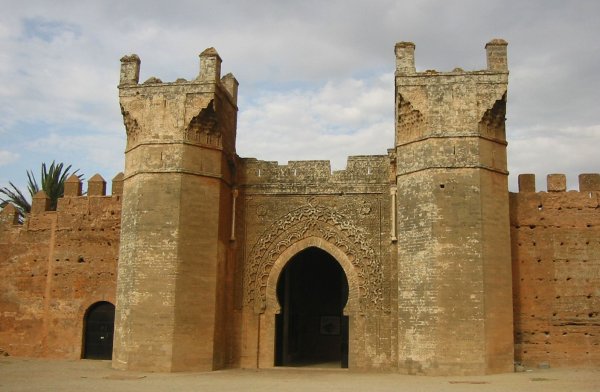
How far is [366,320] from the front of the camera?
15531 mm

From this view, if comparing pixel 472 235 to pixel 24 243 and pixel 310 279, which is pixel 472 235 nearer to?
pixel 310 279

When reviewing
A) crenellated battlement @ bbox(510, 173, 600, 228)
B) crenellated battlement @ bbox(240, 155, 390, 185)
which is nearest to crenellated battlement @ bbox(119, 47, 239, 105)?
crenellated battlement @ bbox(240, 155, 390, 185)

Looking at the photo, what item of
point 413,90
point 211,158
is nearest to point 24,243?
point 211,158

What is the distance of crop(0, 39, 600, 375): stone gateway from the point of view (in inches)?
554

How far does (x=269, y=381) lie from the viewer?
1290 cm

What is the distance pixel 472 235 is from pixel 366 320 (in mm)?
3419

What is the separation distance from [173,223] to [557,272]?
30.3 feet

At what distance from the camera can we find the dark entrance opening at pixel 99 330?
17484 millimetres

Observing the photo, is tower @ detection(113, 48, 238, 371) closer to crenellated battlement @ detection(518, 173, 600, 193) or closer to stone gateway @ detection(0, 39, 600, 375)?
stone gateway @ detection(0, 39, 600, 375)

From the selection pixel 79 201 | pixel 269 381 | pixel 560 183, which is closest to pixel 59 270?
pixel 79 201

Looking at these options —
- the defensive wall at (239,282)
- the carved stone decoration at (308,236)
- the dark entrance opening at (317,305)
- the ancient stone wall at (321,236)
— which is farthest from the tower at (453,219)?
the dark entrance opening at (317,305)

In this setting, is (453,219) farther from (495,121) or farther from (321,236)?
(321,236)

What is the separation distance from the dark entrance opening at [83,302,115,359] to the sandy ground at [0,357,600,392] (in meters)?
1.99

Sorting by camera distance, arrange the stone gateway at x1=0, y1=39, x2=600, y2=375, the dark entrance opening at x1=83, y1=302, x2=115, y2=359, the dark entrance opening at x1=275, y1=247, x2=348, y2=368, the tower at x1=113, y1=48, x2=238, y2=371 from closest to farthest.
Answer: the stone gateway at x1=0, y1=39, x2=600, y2=375
the tower at x1=113, y1=48, x2=238, y2=371
the dark entrance opening at x1=83, y1=302, x2=115, y2=359
the dark entrance opening at x1=275, y1=247, x2=348, y2=368
